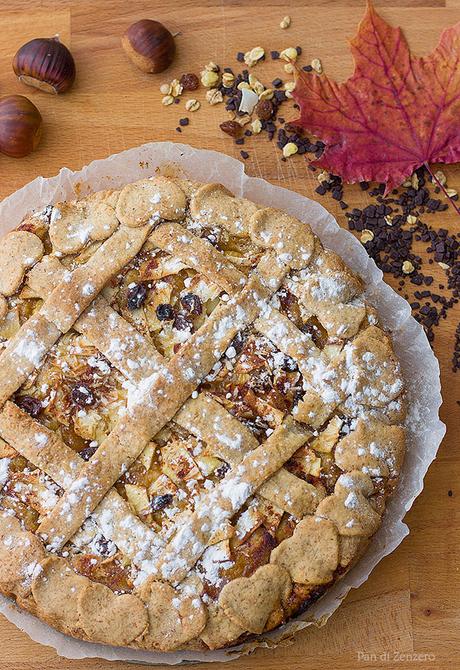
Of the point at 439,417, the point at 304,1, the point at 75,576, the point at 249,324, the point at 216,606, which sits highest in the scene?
the point at 304,1

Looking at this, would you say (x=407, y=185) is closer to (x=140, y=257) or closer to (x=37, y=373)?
(x=140, y=257)

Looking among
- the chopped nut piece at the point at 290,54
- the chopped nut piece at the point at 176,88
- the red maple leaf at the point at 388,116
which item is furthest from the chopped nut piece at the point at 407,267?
the chopped nut piece at the point at 176,88

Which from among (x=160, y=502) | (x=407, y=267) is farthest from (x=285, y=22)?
(x=160, y=502)

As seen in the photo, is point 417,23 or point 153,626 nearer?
point 153,626

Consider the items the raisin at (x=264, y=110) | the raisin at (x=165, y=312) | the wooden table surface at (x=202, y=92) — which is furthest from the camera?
the raisin at (x=264, y=110)

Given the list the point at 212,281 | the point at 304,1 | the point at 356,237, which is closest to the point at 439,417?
the point at 356,237

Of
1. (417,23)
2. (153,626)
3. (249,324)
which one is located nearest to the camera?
(153,626)

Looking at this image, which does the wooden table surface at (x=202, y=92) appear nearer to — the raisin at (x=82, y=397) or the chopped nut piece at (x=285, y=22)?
the chopped nut piece at (x=285, y=22)
